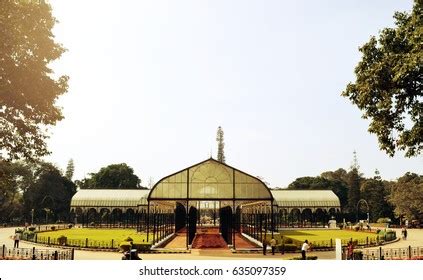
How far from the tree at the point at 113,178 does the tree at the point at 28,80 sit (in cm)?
8888

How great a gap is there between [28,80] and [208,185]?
677 inches

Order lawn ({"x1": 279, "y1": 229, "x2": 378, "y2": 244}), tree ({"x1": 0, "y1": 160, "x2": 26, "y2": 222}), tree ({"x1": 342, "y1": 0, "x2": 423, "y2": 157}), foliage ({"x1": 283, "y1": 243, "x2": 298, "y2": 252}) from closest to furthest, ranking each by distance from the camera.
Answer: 1. tree ({"x1": 342, "y1": 0, "x2": 423, "y2": 157})
2. foliage ({"x1": 283, "y1": 243, "x2": 298, "y2": 252})
3. lawn ({"x1": 279, "y1": 229, "x2": 378, "y2": 244})
4. tree ({"x1": 0, "y1": 160, "x2": 26, "y2": 222})

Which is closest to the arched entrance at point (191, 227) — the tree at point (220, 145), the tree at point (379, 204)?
the tree at point (379, 204)

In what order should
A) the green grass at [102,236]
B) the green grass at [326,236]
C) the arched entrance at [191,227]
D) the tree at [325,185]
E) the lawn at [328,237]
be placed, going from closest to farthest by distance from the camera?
the arched entrance at [191,227] < the lawn at [328,237] < the green grass at [102,236] < the green grass at [326,236] < the tree at [325,185]

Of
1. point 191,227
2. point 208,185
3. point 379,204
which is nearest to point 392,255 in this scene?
point 208,185

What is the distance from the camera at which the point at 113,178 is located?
120m

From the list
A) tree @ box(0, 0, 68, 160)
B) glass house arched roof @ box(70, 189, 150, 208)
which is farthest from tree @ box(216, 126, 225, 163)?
tree @ box(0, 0, 68, 160)

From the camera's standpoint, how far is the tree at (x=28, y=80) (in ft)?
96.4

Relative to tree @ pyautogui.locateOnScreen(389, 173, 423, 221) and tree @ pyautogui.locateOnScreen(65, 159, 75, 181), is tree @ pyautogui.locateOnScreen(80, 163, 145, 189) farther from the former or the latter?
tree @ pyautogui.locateOnScreen(389, 173, 423, 221)

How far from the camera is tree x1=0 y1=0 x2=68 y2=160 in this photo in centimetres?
2938

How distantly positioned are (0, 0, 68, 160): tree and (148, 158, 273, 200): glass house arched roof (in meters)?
11.4

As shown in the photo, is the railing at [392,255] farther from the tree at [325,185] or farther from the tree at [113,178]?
the tree at [113,178]

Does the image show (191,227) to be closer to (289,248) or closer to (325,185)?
(289,248)

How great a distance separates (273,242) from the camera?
35844 millimetres
